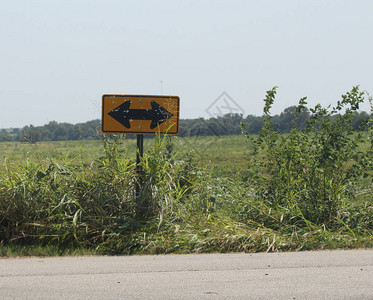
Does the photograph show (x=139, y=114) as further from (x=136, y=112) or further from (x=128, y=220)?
(x=128, y=220)

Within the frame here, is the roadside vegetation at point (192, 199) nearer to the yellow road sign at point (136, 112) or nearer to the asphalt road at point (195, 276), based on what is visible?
the yellow road sign at point (136, 112)

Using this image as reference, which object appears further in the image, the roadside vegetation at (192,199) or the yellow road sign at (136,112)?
the yellow road sign at (136,112)

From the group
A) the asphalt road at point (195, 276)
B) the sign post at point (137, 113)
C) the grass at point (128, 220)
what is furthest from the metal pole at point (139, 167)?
the asphalt road at point (195, 276)

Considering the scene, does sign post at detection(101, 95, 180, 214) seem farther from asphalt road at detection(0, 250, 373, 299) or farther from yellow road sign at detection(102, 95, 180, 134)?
asphalt road at detection(0, 250, 373, 299)

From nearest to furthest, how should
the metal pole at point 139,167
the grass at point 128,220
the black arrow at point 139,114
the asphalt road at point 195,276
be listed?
the asphalt road at point 195,276 → the grass at point 128,220 → the metal pole at point 139,167 → the black arrow at point 139,114

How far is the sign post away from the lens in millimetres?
7945

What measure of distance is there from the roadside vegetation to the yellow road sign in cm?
30

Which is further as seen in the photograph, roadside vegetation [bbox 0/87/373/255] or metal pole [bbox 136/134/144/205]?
metal pole [bbox 136/134/144/205]

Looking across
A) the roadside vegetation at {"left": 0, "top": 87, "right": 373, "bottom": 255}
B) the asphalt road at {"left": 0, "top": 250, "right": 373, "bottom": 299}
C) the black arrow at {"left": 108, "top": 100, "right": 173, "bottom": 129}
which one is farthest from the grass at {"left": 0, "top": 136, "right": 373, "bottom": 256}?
the black arrow at {"left": 108, "top": 100, "right": 173, "bottom": 129}

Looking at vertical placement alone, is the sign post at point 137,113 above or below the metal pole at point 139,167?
above

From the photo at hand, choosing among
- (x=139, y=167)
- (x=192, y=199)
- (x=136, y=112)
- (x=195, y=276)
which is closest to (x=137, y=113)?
(x=136, y=112)

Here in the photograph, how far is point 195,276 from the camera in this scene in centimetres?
539

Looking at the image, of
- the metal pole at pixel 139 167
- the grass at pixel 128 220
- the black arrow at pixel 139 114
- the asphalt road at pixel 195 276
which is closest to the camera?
the asphalt road at pixel 195 276

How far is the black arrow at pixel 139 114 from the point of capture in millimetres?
7941
